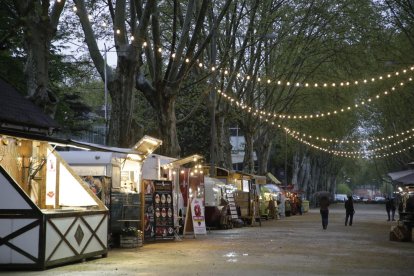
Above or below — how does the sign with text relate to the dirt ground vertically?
above

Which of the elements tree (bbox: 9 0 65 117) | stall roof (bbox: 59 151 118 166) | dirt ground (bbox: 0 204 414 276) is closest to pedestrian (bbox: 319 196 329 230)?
dirt ground (bbox: 0 204 414 276)

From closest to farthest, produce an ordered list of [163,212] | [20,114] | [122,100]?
1. [20,114]
2. [122,100]
3. [163,212]

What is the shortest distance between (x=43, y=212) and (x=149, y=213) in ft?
23.6

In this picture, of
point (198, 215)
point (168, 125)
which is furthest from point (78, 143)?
point (168, 125)

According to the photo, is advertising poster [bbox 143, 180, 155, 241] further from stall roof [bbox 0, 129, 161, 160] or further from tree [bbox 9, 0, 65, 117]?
tree [bbox 9, 0, 65, 117]

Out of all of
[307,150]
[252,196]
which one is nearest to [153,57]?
[252,196]

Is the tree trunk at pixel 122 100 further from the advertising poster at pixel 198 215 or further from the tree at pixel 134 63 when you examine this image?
the advertising poster at pixel 198 215

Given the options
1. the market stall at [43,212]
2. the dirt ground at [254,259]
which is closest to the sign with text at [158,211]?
the dirt ground at [254,259]

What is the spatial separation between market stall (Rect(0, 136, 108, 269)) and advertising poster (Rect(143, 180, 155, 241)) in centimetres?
368

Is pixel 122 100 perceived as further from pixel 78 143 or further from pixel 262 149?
pixel 262 149

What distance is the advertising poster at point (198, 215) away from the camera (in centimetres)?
2225

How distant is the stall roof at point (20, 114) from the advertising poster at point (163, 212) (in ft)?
16.6

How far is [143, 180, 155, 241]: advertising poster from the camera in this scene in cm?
1881

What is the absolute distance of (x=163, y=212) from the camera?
765 inches
